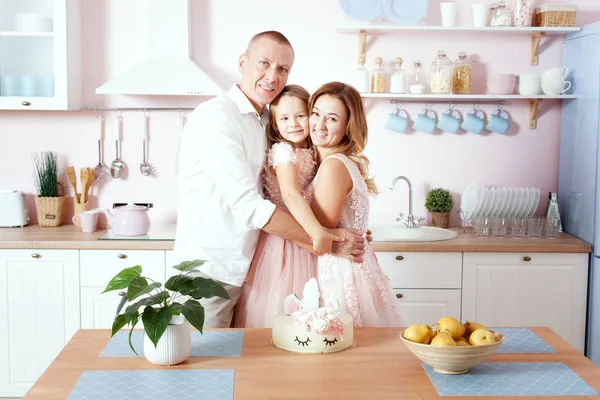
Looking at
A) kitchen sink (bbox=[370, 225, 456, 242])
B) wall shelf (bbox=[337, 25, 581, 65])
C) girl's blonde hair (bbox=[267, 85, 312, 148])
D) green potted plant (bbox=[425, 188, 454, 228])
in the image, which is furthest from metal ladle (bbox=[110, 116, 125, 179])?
green potted plant (bbox=[425, 188, 454, 228])

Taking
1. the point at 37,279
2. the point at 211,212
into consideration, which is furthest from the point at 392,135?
the point at 37,279

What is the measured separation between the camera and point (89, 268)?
3.68 metres

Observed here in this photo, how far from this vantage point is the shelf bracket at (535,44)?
4039 mm

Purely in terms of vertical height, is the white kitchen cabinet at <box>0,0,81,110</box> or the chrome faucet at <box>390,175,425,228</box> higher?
the white kitchen cabinet at <box>0,0,81,110</box>

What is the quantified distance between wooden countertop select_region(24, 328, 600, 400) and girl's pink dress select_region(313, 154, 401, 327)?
0.39 m

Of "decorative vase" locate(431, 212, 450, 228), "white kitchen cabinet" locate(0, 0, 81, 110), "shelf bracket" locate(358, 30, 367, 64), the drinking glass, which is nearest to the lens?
"white kitchen cabinet" locate(0, 0, 81, 110)

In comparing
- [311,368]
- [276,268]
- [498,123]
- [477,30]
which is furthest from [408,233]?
[311,368]

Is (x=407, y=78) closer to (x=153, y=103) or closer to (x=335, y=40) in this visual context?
(x=335, y=40)

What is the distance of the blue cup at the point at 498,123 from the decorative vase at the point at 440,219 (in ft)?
Answer: 1.70

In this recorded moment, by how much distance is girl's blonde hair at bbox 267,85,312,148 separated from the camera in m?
2.78

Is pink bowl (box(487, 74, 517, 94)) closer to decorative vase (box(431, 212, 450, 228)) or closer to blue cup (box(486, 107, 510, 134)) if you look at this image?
blue cup (box(486, 107, 510, 134))

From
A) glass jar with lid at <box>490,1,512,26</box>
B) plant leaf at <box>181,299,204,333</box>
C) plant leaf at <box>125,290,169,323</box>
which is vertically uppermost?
glass jar with lid at <box>490,1,512,26</box>

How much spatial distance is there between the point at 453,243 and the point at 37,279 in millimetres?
1998

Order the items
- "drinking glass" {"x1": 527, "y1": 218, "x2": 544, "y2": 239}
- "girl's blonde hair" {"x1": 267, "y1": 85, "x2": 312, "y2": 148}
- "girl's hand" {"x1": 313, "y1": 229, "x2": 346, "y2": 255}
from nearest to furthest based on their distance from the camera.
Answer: "girl's hand" {"x1": 313, "y1": 229, "x2": 346, "y2": 255} → "girl's blonde hair" {"x1": 267, "y1": 85, "x2": 312, "y2": 148} → "drinking glass" {"x1": 527, "y1": 218, "x2": 544, "y2": 239}
